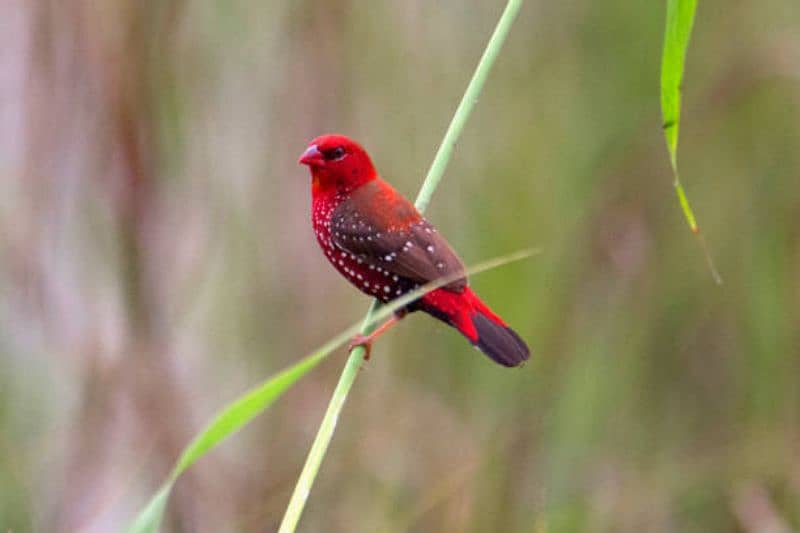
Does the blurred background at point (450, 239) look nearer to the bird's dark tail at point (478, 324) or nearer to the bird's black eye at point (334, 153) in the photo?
the bird's black eye at point (334, 153)

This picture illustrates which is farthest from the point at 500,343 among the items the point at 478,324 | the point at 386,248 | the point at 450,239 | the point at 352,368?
the point at 450,239

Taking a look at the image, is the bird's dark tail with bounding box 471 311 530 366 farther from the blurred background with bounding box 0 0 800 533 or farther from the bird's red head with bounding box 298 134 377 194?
the blurred background with bounding box 0 0 800 533

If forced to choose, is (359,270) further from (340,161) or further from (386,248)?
(340,161)

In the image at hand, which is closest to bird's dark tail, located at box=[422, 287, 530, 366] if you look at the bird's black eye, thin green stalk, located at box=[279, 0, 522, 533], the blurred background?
thin green stalk, located at box=[279, 0, 522, 533]

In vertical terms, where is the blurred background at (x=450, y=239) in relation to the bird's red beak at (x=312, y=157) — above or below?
below

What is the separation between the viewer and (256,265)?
3436 mm

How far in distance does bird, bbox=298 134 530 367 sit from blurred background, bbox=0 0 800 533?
1.98 ft

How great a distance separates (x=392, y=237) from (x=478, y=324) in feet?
0.95

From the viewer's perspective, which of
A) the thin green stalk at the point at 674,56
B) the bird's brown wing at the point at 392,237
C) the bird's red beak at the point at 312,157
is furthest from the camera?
the bird's red beak at the point at 312,157

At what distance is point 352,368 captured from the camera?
77.0 inches

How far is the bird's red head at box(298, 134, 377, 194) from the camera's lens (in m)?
2.78

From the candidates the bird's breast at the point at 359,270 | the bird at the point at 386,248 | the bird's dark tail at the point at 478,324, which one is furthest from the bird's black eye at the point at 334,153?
the bird's dark tail at the point at 478,324

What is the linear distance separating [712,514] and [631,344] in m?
0.57

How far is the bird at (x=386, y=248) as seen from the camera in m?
2.51
